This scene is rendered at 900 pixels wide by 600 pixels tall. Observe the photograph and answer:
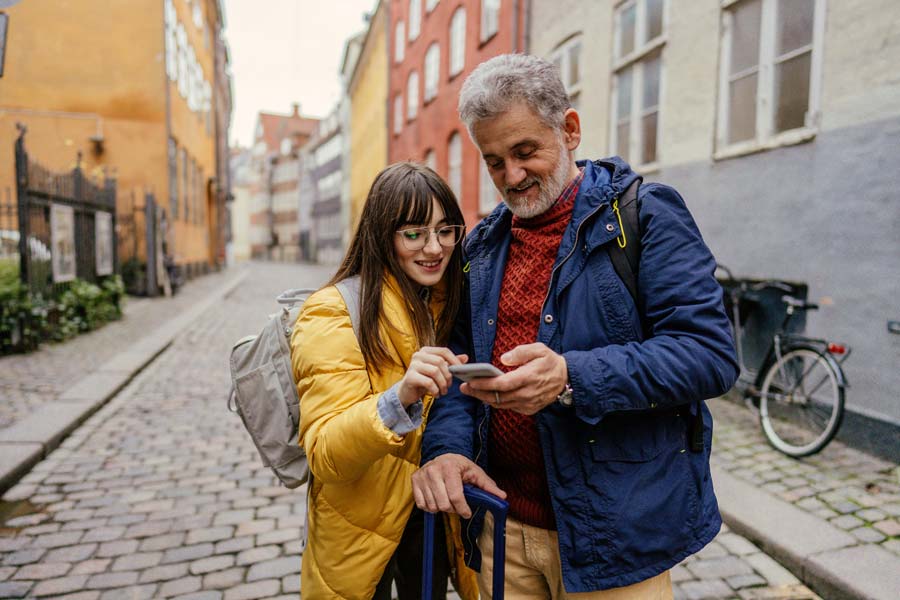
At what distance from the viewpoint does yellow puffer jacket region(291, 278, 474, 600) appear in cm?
140

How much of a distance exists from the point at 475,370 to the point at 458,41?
1705 cm

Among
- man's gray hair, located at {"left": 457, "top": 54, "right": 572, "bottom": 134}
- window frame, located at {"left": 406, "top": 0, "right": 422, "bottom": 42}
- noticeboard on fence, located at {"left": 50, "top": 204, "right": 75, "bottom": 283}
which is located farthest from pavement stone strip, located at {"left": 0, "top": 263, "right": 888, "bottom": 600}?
window frame, located at {"left": 406, "top": 0, "right": 422, "bottom": 42}

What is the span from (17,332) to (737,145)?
27.7 feet

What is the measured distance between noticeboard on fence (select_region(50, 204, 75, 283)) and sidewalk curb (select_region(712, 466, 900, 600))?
369 inches

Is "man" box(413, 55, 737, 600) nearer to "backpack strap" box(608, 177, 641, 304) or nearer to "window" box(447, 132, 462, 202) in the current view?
"backpack strap" box(608, 177, 641, 304)

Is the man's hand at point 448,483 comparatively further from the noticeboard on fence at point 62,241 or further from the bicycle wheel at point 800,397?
the noticeboard on fence at point 62,241

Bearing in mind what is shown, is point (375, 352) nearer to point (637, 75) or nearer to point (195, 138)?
point (637, 75)

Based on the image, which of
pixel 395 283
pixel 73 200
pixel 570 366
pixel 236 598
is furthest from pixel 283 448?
pixel 73 200

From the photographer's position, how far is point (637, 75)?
780 cm

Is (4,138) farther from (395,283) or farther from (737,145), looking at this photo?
(395,283)

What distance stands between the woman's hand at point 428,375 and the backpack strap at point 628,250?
17.0 inches

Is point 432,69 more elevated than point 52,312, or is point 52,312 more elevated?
point 432,69

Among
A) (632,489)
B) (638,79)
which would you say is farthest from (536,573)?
(638,79)

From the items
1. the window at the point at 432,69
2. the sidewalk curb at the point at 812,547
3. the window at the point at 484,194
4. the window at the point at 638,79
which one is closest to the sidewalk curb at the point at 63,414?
the sidewalk curb at the point at 812,547
